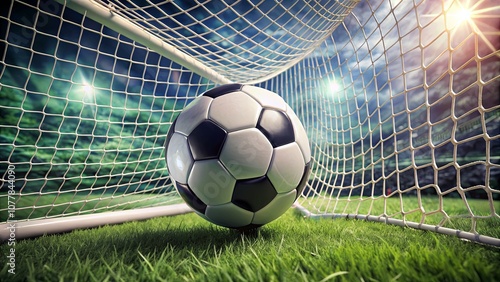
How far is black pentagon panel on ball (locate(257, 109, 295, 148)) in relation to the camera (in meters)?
1.35

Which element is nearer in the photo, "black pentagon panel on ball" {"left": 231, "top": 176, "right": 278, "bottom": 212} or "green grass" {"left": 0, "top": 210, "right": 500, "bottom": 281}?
"green grass" {"left": 0, "top": 210, "right": 500, "bottom": 281}

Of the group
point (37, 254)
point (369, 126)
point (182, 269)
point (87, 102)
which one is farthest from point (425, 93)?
point (87, 102)

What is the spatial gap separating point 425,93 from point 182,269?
6.02ft

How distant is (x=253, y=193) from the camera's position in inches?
51.8

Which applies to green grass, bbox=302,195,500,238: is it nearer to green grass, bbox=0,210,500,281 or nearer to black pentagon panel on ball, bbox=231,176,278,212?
green grass, bbox=0,210,500,281

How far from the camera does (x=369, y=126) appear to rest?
2.36 meters

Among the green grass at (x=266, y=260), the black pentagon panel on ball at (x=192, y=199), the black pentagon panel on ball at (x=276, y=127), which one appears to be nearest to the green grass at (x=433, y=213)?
the green grass at (x=266, y=260)

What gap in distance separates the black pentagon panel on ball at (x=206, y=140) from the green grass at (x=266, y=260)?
0.45m

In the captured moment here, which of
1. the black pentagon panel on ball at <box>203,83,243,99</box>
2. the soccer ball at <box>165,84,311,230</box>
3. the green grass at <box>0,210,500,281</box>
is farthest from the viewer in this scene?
the black pentagon panel on ball at <box>203,83,243,99</box>

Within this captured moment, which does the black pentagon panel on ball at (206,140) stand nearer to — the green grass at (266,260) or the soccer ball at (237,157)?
the soccer ball at (237,157)

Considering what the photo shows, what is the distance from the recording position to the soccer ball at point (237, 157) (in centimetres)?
129

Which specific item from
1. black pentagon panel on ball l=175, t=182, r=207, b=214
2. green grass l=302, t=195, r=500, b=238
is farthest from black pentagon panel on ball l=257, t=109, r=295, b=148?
green grass l=302, t=195, r=500, b=238

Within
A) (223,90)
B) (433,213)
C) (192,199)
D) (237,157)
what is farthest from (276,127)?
(433,213)

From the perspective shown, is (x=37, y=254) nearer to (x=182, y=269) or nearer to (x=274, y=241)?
(x=182, y=269)
